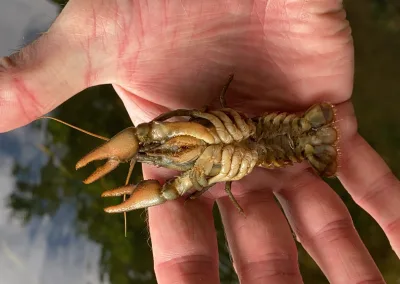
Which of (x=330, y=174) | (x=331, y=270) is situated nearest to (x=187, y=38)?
(x=330, y=174)

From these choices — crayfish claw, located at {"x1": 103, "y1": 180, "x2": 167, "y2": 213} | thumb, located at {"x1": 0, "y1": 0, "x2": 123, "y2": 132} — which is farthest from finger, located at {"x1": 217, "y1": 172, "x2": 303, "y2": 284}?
thumb, located at {"x1": 0, "y1": 0, "x2": 123, "y2": 132}

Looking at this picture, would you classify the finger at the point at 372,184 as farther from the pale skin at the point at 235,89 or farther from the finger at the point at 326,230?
the finger at the point at 326,230

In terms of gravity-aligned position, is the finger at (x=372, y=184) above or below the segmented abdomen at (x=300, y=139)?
below

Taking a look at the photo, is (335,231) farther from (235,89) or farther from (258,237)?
(235,89)

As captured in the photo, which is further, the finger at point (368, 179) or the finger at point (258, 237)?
the finger at point (368, 179)

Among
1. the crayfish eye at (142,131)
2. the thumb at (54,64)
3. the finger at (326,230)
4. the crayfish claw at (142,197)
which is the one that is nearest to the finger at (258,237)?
the finger at (326,230)

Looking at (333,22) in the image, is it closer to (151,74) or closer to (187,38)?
(187,38)
